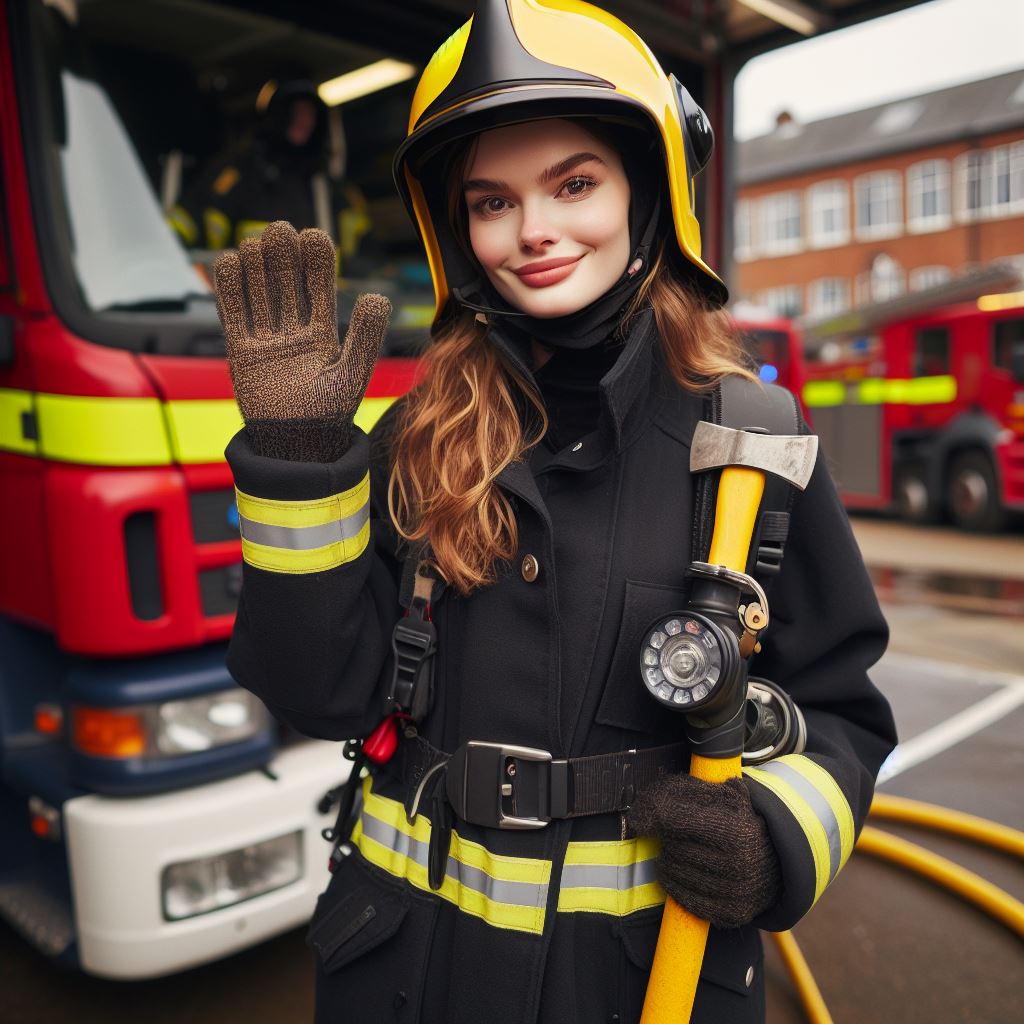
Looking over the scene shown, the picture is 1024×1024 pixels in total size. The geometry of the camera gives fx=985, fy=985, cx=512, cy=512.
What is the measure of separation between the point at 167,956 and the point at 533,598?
148cm

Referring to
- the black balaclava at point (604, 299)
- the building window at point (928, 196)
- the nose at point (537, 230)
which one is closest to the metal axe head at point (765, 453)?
the black balaclava at point (604, 299)

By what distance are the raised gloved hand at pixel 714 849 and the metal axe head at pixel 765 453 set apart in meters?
0.40

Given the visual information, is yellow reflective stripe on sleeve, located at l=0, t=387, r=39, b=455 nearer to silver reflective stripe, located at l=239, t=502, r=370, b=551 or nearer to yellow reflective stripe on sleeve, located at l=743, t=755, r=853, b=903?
silver reflective stripe, located at l=239, t=502, r=370, b=551

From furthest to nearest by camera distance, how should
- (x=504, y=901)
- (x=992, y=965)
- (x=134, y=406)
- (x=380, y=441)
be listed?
(x=992, y=965) < (x=134, y=406) < (x=380, y=441) < (x=504, y=901)

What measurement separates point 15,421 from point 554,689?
1.74m

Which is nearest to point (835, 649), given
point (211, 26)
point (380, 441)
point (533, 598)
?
point (533, 598)

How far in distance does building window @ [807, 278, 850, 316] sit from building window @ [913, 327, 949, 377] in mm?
20794

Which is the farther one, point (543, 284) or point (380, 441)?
point (380, 441)

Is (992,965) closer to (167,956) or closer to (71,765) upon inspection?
(167,956)

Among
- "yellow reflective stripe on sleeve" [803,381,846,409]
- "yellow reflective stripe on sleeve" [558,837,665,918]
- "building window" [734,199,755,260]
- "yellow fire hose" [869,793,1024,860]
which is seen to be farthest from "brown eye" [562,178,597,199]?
"building window" [734,199,755,260]

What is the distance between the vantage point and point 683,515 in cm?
134

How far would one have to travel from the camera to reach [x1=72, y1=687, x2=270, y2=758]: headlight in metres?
2.24

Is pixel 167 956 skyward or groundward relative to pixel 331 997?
groundward

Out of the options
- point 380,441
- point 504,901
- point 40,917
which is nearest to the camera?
point 504,901
